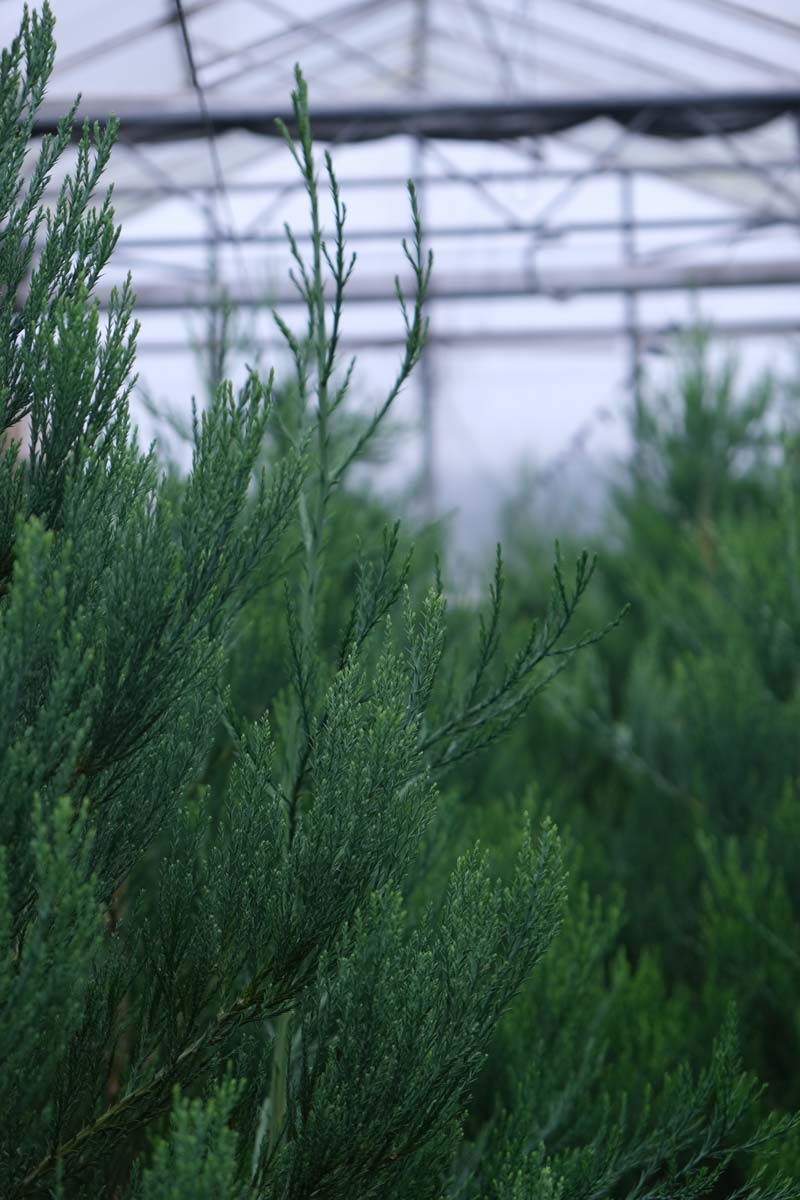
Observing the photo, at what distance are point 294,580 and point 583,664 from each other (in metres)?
1.94

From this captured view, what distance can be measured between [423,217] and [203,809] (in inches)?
413

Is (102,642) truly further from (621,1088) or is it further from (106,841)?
(621,1088)

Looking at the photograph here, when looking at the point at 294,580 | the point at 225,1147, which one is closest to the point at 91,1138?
the point at 225,1147

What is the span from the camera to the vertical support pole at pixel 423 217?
9328mm

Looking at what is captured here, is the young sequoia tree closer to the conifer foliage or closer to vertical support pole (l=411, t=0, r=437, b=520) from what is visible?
the conifer foliage

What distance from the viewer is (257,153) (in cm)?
1000

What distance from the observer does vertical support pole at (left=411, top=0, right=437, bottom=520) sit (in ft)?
30.6

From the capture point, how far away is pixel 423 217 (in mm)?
10906

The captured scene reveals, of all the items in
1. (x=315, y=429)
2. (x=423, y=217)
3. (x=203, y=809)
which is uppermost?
(x=423, y=217)

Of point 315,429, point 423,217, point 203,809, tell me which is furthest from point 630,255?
point 203,809

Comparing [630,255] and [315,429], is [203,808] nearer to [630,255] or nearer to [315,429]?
[315,429]

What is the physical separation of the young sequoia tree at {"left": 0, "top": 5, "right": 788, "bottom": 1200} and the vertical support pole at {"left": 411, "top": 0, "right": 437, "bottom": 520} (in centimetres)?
752

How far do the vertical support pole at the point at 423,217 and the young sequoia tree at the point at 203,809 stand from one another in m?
7.52

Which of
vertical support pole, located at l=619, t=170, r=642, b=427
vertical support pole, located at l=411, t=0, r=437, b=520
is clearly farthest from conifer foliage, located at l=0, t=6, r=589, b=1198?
vertical support pole, located at l=619, t=170, r=642, b=427
